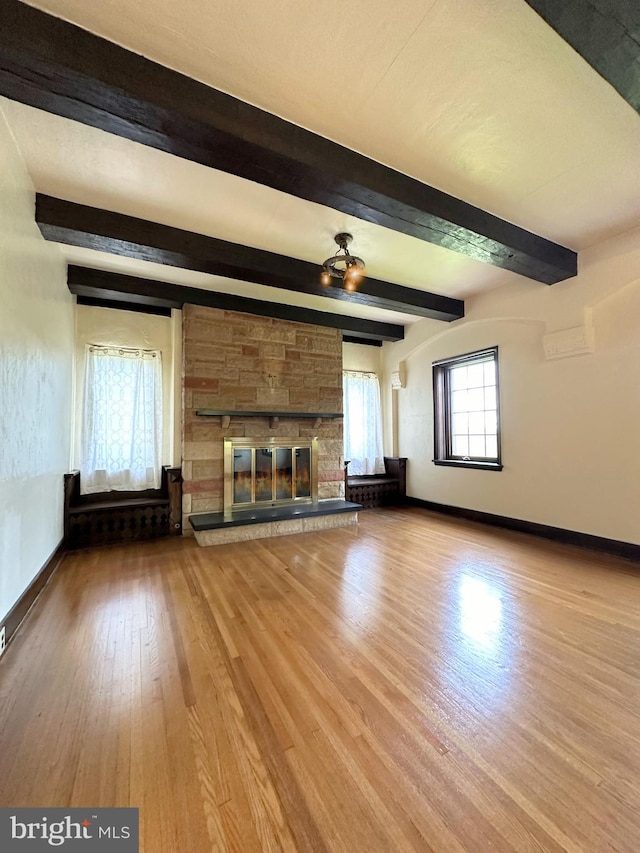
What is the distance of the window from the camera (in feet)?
14.7

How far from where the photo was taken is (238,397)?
4.43 meters

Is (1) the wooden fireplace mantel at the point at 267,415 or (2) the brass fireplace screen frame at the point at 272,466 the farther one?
(2) the brass fireplace screen frame at the point at 272,466

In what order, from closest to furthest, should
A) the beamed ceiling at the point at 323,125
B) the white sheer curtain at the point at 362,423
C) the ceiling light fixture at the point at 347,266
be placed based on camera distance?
the beamed ceiling at the point at 323,125 < the ceiling light fixture at the point at 347,266 < the white sheer curtain at the point at 362,423

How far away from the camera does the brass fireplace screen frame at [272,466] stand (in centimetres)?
425

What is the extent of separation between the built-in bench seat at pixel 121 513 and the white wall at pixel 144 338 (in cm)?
39

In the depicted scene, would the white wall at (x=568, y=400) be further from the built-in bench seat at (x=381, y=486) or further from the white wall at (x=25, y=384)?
the white wall at (x=25, y=384)

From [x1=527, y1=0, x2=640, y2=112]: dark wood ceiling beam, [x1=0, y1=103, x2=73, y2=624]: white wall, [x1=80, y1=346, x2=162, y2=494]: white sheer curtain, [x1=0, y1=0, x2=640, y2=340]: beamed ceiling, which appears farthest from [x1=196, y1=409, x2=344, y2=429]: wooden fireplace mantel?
[x1=527, y1=0, x2=640, y2=112]: dark wood ceiling beam

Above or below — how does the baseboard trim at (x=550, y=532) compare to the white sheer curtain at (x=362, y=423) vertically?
below

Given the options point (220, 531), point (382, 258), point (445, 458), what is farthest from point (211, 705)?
point (445, 458)

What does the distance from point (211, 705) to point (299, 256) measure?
3.47 m

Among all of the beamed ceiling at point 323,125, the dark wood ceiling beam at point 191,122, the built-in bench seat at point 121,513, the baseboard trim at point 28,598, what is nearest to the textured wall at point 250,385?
the built-in bench seat at point 121,513

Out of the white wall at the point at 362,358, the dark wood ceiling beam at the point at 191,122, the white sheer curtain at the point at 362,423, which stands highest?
the dark wood ceiling beam at the point at 191,122

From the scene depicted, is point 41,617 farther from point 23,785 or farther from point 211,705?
point 211,705

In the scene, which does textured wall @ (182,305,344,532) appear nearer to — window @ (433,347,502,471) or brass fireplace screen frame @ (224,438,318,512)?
brass fireplace screen frame @ (224,438,318,512)
